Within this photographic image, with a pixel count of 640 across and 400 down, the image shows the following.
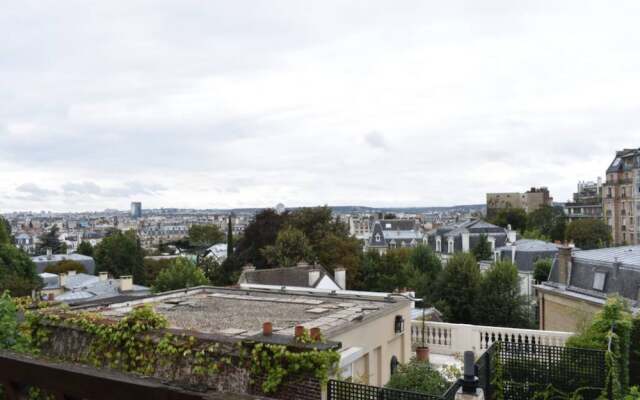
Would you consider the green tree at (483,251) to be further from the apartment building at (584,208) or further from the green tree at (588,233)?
the apartment building at (584,208)

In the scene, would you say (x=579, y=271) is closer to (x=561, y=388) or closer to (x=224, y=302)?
(x=561, y=388)

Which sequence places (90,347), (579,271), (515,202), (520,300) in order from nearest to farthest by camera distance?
(90,347) → (579,271) → (520,300) → (515,202)

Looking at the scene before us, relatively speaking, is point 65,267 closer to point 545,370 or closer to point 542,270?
point 542,270

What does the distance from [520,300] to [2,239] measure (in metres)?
42.9

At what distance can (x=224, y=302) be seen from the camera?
14602mm

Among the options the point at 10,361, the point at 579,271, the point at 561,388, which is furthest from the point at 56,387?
the point at 579,271

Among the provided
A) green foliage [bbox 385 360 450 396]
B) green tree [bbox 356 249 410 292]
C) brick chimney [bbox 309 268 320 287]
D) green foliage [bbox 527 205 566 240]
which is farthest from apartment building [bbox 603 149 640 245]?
green foliage [bbox 385 360 450 396]

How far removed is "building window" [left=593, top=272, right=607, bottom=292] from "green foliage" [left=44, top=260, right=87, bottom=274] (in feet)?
171

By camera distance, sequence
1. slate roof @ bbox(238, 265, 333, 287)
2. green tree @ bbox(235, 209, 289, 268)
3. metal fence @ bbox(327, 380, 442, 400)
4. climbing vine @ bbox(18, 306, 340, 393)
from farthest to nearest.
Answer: green tree @ bbox(235, 209, 289, 268)
slate roof @ bbox(238, 265, 333, 287)
climbing vine @ bbox(18, 306, 340, 393)
metal fence @ bbox(327, 380, 442, 400)

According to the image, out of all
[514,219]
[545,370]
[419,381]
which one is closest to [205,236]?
[514,219]

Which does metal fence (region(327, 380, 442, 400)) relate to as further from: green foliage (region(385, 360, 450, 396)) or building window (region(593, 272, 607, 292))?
building window (region(593, 272, 607, 292))

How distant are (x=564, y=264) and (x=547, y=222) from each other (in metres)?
74.1

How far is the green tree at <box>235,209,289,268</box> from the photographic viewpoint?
1644 inches

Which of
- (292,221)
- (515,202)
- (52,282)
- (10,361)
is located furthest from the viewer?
(515,202)
